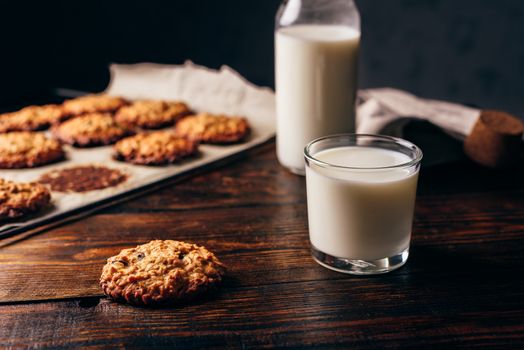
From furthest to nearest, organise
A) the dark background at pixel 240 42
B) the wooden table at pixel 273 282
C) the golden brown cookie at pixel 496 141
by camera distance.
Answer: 1. the dark background at pixel 240 42
2. the golden brown cookie at pixel 496 141
3. the wooden table at pixel 273 282

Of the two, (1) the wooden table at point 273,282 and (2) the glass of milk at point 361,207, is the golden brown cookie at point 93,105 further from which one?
(2) the glass of milk at point 361,207

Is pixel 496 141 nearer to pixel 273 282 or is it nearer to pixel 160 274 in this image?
pixel 273 282

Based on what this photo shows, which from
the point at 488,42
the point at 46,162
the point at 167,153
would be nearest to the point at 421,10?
the point at 488,42

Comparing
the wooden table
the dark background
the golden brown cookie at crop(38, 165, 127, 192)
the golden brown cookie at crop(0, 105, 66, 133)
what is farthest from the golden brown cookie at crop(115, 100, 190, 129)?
the dark background

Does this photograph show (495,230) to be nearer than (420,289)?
No

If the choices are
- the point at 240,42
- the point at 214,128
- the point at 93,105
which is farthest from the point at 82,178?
the point at 240,42

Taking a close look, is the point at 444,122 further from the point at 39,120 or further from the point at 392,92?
the point at 39,120

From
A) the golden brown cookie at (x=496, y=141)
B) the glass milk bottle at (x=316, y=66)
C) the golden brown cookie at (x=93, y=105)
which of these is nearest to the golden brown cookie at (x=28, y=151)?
the golden brown cookie at (x=93, y=105)
